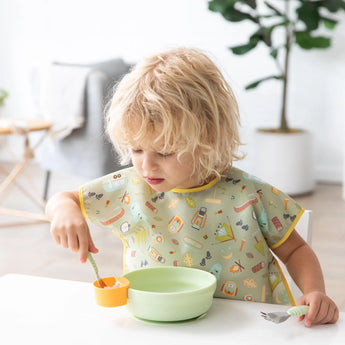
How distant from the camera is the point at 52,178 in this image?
16.0ft

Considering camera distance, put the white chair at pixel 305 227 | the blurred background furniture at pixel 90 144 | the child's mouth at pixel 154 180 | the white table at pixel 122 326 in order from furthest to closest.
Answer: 1. the blurred background furniture at pixel 90 144
2. the white chair at pixel 305 227
3. the child's mouth at pixel 154 180
4. the white table at pixel 122 326

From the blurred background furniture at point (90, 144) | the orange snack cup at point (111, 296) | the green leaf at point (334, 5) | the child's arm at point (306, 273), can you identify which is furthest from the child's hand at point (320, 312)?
the green leaf at point (334, 5)

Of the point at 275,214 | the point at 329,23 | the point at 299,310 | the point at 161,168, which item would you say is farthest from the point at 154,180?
the point at 329,23

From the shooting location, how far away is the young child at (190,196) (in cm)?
108

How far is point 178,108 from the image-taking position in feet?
3.52

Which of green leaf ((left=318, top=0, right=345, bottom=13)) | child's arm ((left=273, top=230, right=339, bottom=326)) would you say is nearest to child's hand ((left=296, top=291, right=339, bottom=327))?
child's arm ((left=273, top=230, right=339, bottom=326))

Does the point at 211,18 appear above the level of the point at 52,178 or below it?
above

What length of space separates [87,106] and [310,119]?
1.79 m

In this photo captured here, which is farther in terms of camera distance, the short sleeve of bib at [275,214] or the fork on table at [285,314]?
the short sleeve of bib at [275,214]

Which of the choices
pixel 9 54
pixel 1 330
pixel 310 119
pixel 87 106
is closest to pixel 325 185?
pixel 310 119

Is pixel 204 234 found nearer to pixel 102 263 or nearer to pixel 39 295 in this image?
pixel 39 295

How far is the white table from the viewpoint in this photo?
2.82 ft

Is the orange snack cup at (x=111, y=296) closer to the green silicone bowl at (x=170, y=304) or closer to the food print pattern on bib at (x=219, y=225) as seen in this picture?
the green silicone bowl at (x=170, y=304)

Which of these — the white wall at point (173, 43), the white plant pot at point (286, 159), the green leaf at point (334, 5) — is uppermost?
the green leaf at point (334, 5)
